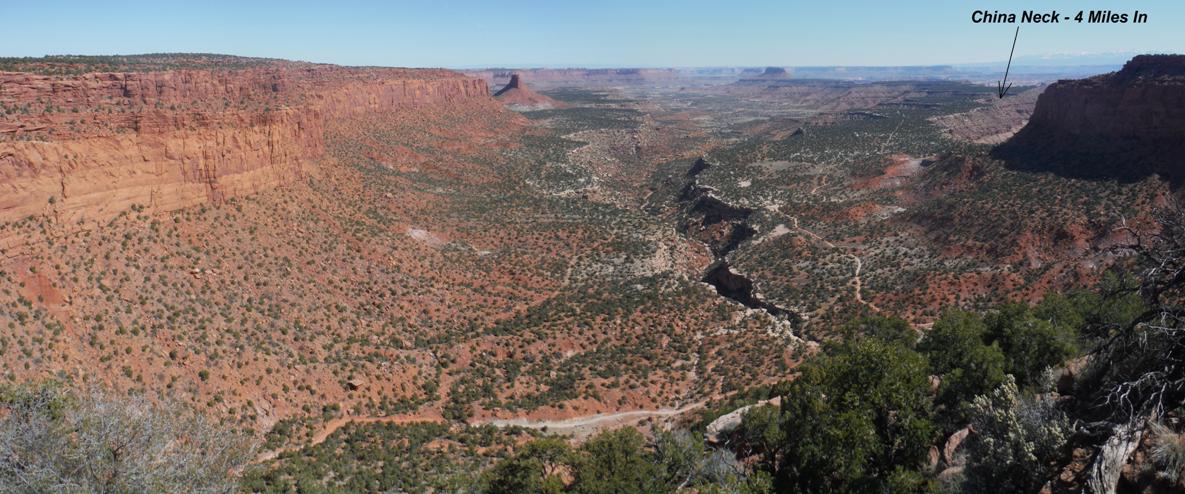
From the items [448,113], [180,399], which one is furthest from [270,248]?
[448,113]

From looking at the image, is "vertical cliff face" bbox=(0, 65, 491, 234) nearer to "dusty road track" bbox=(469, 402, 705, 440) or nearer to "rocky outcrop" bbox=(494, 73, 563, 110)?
"dusty road track" bbox=(469, 402, 705, 440)

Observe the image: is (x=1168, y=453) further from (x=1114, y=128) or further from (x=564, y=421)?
(x=1114, y=128)

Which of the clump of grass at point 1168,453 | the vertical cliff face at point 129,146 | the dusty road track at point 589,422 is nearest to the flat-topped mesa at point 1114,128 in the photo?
the dusty road track at point 589,422

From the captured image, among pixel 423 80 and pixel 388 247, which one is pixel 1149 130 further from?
pixel 423 80

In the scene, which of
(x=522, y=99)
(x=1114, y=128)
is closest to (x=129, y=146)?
(x=1114, y=128)

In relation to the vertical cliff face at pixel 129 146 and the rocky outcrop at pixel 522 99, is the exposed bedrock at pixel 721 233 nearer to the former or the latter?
the vertical cliff face at pixel 129 146
